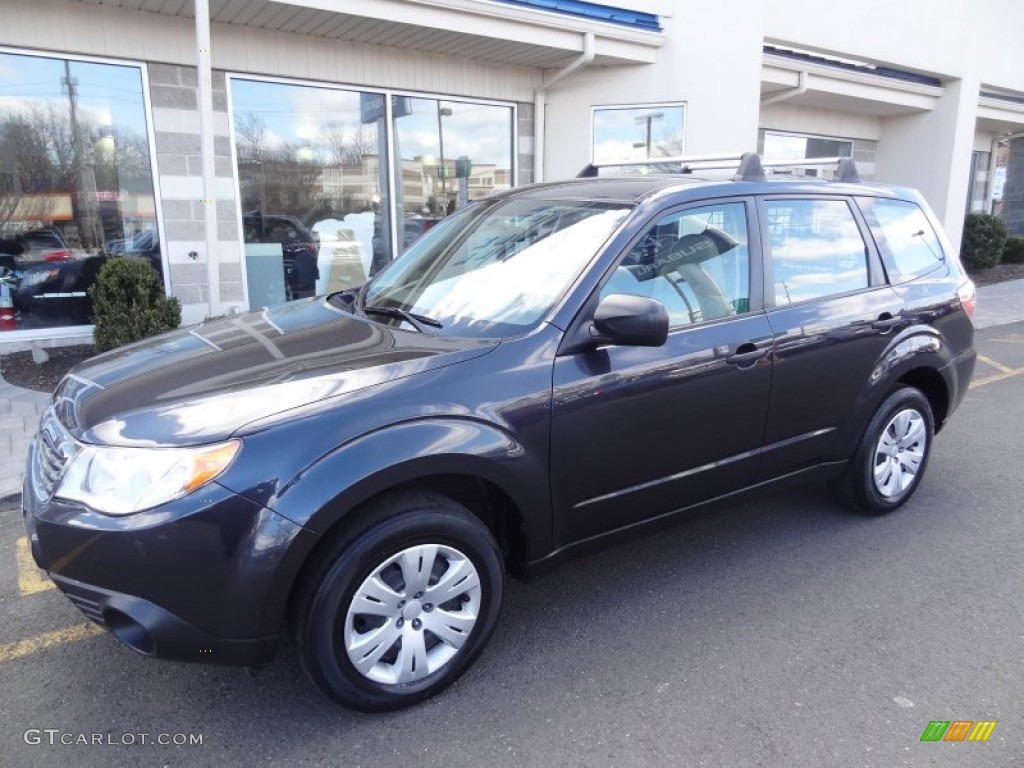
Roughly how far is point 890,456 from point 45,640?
13.4 feet

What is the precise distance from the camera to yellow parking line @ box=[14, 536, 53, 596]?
3.39 meters

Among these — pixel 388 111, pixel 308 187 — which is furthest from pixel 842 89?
pixel 308 187

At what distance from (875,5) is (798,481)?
35.4 feet

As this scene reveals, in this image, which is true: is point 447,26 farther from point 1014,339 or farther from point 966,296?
point 1014,339

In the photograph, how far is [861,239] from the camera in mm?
3838

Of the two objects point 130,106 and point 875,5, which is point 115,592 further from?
point 875,5

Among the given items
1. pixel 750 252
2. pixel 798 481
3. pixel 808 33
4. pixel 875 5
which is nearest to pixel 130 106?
pixel 750 252

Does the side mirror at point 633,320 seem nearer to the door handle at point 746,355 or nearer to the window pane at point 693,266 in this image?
the window pane at point 693,266

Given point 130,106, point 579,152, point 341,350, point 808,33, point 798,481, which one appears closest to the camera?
point 341,350

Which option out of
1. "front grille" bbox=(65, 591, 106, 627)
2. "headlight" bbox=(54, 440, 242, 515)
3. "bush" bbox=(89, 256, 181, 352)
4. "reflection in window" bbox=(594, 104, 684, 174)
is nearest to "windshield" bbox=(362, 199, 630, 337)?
"headlight" bbox=(54, 440, 242, 515)

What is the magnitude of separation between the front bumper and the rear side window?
10.8 ft

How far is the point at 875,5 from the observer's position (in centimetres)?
1141

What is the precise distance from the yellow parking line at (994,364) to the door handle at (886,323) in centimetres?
462

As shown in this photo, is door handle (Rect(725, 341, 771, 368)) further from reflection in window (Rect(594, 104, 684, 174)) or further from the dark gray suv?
reflection in window (Rect(594, 104, 684, 174))
